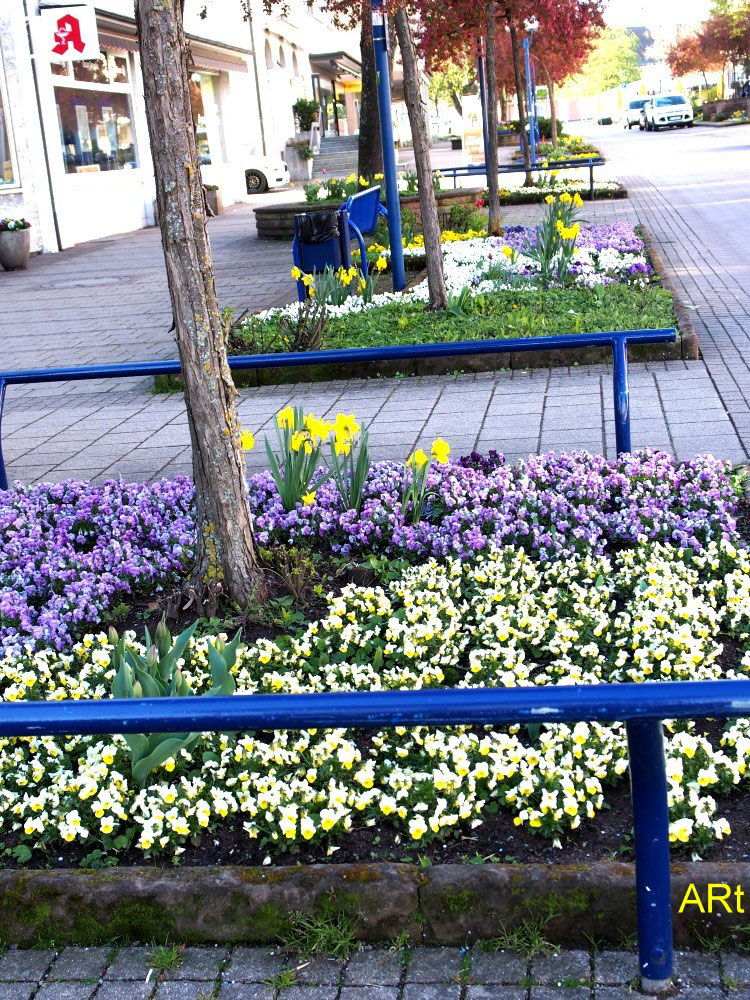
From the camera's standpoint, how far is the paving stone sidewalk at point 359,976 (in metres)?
2.35

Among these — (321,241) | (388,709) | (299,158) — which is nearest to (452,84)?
(299,158)

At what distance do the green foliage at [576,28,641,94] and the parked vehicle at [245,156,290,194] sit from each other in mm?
80751

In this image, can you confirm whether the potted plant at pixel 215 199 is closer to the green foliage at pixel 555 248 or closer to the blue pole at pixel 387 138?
the blue pole at pixel 387 138

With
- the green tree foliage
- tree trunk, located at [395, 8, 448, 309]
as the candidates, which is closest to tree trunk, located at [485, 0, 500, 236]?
tree trunk, located at [395, 8, 448, 309]

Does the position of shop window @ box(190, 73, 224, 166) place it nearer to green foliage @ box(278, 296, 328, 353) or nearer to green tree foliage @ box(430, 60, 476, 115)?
green foliage @ box(278, 296, 328, 353)

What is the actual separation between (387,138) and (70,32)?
35.0 feet

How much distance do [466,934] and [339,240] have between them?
963 cm

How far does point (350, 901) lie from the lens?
8.35 feet

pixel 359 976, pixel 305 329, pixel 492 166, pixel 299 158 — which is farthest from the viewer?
pixel 299 158

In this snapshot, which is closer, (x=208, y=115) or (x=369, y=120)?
(x=369, y=120)

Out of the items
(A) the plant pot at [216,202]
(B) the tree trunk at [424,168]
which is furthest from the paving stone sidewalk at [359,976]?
(A) the plant pot at [216,202]

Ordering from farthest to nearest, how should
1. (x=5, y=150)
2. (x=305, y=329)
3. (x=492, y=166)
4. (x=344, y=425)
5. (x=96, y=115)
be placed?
1. (x=96, y=115)
2. (x=5, y=150)
3. (x=492, y=166)
4. (x=305, y=329)
5. (x=344, y=425)

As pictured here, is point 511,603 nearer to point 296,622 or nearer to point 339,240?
point 296,622

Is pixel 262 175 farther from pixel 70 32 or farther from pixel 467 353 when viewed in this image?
pixel 467 353
